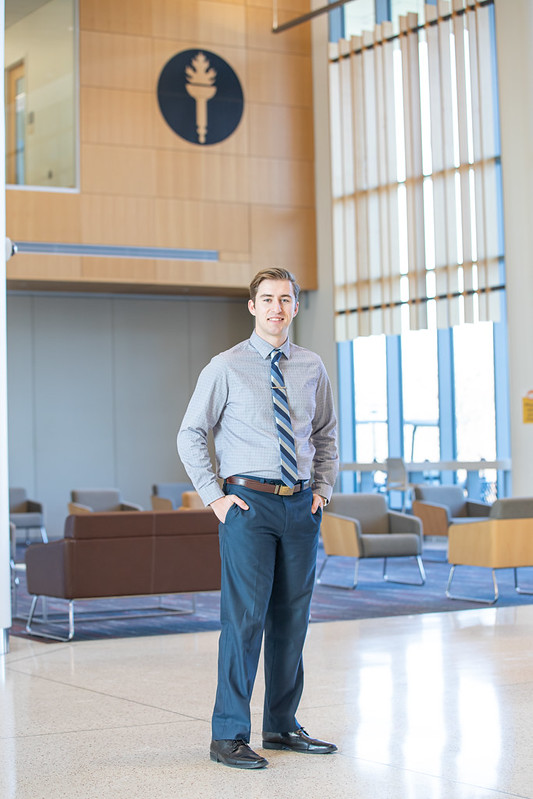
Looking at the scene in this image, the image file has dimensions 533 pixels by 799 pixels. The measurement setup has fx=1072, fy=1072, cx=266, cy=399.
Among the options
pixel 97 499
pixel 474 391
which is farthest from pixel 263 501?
pixel 474 391

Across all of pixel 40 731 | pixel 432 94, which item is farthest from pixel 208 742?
pixel 432 94

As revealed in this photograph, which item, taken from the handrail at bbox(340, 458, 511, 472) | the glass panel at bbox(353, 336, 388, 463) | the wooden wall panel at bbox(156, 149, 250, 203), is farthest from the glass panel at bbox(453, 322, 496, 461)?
the wooden wall panel at bbox(156, 149, 250, 203)

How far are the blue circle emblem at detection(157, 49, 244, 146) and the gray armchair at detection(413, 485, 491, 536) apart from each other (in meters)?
5.96

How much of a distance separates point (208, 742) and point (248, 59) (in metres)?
12.8

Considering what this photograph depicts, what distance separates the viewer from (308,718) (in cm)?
443

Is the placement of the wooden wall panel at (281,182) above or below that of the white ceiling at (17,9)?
below

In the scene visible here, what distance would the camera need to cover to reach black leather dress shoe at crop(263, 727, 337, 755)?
12.5 feet

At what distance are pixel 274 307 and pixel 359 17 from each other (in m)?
12.8

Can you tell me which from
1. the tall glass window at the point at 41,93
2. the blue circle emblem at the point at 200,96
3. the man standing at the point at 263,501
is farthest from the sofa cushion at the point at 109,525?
the blue circle emblem at the point at 200,96

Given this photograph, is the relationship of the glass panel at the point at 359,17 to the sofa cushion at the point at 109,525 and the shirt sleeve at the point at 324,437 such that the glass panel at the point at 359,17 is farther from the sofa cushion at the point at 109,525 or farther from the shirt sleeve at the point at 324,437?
the shirt sleeve at the point at 324,437

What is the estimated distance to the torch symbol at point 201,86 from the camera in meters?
14.8

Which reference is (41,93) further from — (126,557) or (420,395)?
(126,557)

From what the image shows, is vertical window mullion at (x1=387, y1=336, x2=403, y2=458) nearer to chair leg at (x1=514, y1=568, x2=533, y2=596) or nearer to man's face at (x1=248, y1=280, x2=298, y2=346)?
chair leg at (x1=514, y1=568, x2=533, y2=596)

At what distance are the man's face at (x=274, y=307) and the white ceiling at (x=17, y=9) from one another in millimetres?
11246
